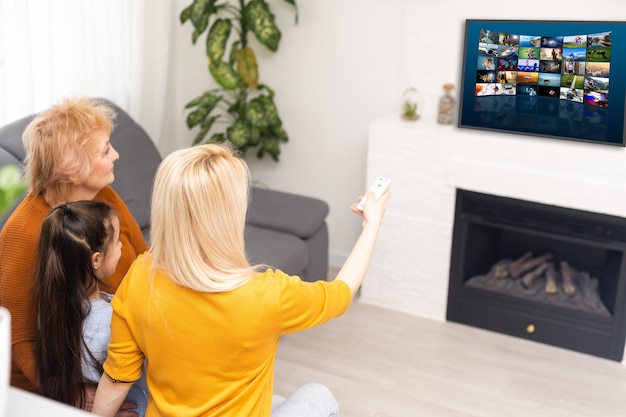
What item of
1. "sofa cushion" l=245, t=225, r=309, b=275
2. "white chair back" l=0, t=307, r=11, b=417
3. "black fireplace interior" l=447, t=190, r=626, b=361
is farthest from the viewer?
"black fireplace interior" l=447, t=190, r=626, b=361

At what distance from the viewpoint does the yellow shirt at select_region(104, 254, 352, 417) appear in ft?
4.86

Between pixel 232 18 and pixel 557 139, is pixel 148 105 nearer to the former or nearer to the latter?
pixel 232 18

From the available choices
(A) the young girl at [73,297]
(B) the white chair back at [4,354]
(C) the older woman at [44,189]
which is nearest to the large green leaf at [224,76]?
(C) the older woman at [44,189]

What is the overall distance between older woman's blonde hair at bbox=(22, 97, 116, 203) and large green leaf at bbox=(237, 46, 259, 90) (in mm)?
1693

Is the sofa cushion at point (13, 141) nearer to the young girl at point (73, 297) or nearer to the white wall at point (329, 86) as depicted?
the young girl at point (73, 297)

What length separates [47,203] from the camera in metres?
2.01

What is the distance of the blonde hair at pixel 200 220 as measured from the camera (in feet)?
4.73

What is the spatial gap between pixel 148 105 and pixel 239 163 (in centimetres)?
246

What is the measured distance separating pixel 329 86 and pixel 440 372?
1.56 metres

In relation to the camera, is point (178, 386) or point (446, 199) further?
point (446, 199)

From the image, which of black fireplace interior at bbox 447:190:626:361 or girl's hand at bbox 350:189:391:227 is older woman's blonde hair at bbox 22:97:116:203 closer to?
girl's hand at bbox 350:189:391:227

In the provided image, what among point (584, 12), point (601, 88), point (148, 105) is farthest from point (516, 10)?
point (148, 105)

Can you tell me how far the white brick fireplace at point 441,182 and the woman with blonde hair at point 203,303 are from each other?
68.7 inches

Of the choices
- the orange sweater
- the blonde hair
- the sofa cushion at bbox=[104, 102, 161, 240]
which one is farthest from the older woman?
the sofa cushion at bbox=[104, 102, 161, 240]
